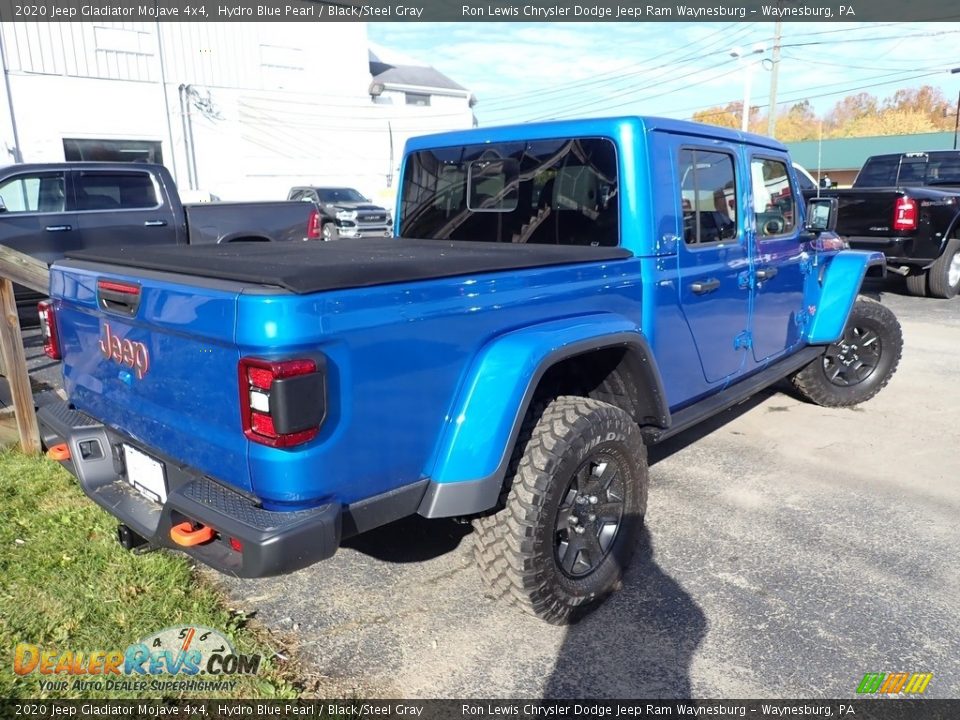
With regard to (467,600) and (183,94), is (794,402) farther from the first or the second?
(183,94)

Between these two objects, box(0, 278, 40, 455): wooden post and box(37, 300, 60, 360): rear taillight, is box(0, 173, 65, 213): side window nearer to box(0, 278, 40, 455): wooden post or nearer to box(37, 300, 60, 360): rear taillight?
box(0, 278, 40, 455): wooden post

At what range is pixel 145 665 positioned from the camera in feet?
8.31

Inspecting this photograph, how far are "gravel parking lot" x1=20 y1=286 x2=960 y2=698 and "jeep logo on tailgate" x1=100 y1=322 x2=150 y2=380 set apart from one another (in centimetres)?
111

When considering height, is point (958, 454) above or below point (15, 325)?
below

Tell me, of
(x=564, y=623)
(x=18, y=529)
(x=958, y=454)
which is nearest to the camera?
(x=564, y=623)

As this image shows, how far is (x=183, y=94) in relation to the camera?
799 inches

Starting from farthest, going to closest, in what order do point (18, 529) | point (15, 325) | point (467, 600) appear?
point (15, 325) < point (18, 529) < point (467, 600)

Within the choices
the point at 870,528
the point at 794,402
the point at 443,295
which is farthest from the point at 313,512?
the point at 794,402

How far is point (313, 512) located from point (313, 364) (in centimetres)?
45

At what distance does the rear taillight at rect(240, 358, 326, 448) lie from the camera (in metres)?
1.92

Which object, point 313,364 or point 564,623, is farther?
point 564,623

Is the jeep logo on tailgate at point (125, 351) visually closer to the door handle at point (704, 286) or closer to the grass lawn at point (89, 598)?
the grass lawn at point (89, 598)

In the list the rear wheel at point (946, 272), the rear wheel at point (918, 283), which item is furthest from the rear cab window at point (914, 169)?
the rear wheel at point (918, 283)
